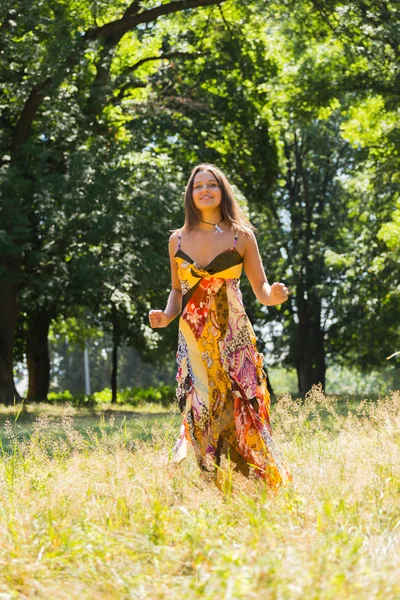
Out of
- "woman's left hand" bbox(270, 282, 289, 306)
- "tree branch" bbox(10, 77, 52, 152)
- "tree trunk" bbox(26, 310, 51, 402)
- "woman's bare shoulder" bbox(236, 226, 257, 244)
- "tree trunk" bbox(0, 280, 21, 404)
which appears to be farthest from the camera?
"tree trunk" bbox(26, 310, 51, 402)

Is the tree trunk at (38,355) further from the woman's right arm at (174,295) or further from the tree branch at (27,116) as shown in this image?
the woman's right arm at (174,295)

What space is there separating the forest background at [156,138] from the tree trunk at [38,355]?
4 cm

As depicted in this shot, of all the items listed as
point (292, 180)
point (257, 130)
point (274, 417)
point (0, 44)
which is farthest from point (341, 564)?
point (292, 180)

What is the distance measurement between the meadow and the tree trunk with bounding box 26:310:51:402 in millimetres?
20774

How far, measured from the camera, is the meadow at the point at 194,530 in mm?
3336

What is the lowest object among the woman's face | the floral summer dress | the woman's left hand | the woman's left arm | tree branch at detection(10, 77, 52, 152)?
the floral summer dress

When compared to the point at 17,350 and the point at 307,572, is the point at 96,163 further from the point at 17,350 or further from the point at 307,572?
the point at 307,572

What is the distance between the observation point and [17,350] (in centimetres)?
3088

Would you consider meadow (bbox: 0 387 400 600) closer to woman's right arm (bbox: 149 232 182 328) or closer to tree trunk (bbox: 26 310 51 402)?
woman's right arm (bbox: 149 232 182 328)

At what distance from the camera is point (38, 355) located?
87.6 ft

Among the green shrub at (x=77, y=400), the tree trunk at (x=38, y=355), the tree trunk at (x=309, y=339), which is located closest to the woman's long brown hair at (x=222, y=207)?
the green shrub at (x=77, y=400)

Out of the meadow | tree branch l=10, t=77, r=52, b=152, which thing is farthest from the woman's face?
tree branch l=10, t=77, r=52, b=152

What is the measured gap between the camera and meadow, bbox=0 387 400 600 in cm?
334

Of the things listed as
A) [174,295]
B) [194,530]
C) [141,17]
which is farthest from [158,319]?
[141,17]
